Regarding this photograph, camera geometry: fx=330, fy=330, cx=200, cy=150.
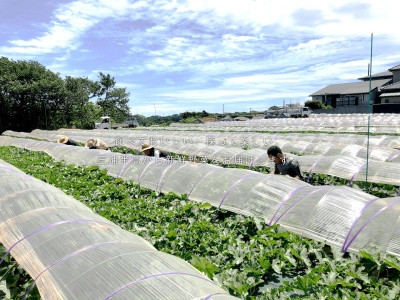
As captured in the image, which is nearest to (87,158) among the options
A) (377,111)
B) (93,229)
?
(93,229)

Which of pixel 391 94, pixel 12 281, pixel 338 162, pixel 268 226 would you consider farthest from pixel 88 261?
pixel 391 94

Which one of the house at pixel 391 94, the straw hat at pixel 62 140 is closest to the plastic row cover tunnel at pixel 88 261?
the straw hat at pixel 62 140

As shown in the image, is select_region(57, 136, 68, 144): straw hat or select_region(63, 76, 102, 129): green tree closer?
select_region(57, 136, 68, 144): straw hat

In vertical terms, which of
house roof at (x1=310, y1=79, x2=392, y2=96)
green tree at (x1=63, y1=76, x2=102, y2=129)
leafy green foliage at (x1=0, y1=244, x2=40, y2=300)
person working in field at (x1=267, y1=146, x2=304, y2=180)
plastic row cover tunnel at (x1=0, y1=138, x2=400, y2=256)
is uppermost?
house roof at (x1=310, y1=79, x2=392, y2=96)

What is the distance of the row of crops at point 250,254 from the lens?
137 inches

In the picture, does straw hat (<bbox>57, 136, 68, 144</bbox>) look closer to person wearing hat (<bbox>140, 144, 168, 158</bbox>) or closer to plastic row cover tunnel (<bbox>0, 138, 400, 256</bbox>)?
person wearing hat (<bbox>140, 144, 168, 158</bbox>)

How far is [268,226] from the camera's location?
5301 mm

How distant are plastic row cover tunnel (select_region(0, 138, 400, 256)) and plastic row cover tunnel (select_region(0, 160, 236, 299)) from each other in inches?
94.8

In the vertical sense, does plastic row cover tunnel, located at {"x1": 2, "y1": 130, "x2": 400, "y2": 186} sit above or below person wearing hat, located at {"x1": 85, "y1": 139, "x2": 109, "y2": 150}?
below

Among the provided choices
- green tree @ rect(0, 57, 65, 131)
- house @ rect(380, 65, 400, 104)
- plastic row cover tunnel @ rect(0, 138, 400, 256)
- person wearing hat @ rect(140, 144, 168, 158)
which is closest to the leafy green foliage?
plastic row cover tunnel @ rect(0, 138, 400, 256)

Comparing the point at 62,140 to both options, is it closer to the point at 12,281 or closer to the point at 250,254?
the point at 12,281

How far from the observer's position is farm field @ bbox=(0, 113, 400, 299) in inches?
143

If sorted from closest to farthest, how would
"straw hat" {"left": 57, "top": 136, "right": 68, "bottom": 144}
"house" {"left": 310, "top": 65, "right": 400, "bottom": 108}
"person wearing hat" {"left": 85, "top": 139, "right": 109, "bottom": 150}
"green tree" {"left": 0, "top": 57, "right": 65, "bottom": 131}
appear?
"person wearing hat" {"left": 85, "top": 139, "right": 109, "bottom": 150}
"straw hat" {"left": 57, "top": 136, "right": 68, "bottom": 144}
"green tree" {"left": 0, "top": 57, "right": 65, "bottom": 131}
"house" {"left": 310, "top": 65, "right": 400, "bottom": 108}

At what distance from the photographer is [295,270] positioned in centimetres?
414
